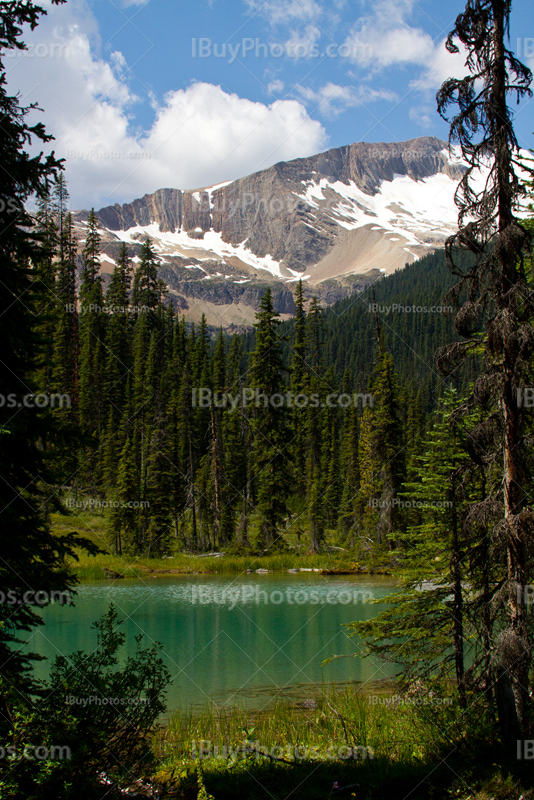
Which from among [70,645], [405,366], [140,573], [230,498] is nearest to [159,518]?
[140,573]

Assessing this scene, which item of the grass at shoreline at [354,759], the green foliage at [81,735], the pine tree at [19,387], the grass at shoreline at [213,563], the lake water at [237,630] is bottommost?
the grass at shoreline at [213,563]

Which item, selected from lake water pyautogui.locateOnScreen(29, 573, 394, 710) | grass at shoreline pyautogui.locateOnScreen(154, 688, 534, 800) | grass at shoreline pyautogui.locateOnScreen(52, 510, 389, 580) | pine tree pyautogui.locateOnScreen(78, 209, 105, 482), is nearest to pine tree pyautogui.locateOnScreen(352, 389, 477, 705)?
grass at shoreline pyautogui.locateOnScreen(154, 688, 534, 800)

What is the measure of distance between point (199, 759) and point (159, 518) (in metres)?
34.6

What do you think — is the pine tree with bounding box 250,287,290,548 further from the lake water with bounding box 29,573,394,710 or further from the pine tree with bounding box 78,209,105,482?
the pine tree with bounding box 78,209,105,482

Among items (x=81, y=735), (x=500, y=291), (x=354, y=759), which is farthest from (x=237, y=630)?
(x=500, y=291)

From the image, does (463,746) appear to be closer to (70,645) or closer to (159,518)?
(70,645)

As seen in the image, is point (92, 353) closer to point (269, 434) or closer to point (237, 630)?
point (269, 434)

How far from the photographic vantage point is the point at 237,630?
68.9ft

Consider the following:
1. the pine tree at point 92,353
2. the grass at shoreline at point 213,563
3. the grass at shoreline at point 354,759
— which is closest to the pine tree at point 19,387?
the grass at shoreline at point 354,759

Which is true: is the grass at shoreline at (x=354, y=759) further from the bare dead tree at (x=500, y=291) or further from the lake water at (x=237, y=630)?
the lake water at (x=237, y=630)

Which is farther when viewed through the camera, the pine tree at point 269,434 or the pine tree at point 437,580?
the pine tree at point 269,434

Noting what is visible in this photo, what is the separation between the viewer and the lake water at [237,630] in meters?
15.0

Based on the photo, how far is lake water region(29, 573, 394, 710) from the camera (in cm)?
1496

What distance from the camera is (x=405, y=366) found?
151m
